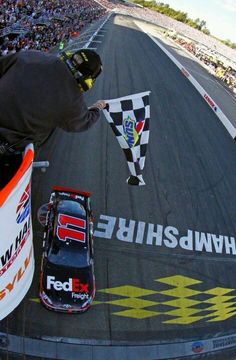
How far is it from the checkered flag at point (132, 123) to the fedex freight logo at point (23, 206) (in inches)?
92.9

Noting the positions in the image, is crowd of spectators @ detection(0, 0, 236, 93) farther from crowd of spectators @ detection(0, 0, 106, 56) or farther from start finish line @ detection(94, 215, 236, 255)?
start finish line @ detection(94, 215, 236, 255)

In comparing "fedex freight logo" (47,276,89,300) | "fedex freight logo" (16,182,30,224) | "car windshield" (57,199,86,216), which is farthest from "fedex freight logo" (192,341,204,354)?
"fedex freight logo" (16,182,30,224)

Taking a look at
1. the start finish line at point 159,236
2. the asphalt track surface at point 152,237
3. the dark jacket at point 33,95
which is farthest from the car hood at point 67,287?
the dark jacket at point 33,95

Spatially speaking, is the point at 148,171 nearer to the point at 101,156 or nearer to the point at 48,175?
the point at 101,156

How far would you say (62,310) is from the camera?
23.4 feet

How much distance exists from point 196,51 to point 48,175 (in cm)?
4696

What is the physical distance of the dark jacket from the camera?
291 cm

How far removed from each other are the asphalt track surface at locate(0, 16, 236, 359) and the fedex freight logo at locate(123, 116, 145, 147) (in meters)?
3.85

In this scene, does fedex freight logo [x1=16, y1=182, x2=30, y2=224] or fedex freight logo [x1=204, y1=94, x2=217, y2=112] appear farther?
fedex freight logo [x1=204, y1=94, x2=217, y2=112]

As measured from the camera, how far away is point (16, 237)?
2451 mm

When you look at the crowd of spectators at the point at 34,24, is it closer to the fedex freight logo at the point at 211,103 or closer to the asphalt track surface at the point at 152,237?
the asphalt track surface at the point at 152,237

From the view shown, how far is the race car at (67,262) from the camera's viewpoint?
7117 millimetres

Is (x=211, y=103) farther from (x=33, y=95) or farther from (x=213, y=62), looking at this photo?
(x=213, y=62)

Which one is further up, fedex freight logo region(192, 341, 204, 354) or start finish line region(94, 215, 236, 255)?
start finish line region(94, 215, 236, 255)
